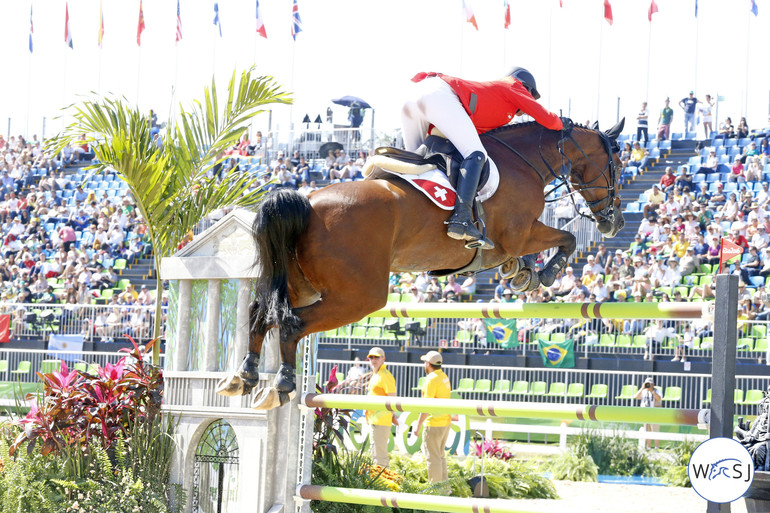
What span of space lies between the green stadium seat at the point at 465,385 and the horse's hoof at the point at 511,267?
28.2ft

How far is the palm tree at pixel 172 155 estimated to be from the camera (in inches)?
281

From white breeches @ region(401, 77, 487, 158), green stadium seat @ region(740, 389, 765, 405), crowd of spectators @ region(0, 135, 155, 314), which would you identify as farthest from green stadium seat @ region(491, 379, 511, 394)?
white breeches @ region(401, 77, 487, 158)

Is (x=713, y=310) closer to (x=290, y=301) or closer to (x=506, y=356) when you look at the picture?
(x=290, y=301)

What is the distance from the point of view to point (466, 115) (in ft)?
16.5

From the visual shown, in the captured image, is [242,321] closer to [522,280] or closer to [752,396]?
[522,280]

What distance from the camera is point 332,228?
4547mm

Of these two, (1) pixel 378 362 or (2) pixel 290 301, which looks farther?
(1) pixel 378 362

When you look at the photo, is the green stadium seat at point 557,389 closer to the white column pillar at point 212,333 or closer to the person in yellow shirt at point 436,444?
the person in yellow shirt at point 436,444

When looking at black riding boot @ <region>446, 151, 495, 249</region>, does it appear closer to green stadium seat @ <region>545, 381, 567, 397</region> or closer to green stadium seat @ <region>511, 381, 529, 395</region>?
green stadium seat @ <region>545, 381, 567, 397</region>

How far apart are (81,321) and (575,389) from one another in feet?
29.5

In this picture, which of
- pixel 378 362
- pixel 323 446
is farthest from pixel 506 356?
pixel 323 446

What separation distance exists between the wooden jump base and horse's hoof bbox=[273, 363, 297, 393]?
0.45 m

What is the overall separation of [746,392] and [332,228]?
32.5 ft

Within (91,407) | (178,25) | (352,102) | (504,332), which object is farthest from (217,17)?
(91,407)
